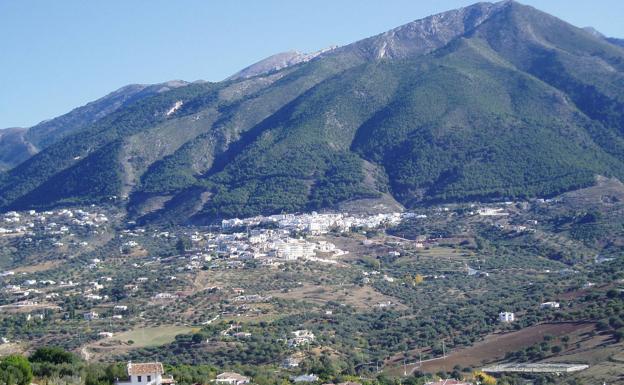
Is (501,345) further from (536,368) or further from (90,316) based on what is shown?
(90,316)

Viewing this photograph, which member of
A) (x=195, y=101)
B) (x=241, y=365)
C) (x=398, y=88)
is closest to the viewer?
(x=241, y=365)

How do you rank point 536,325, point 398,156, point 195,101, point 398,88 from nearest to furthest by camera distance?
point 536,325 → point 398,156 → point 398,88 → point 195,101

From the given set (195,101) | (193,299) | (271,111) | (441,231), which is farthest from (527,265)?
(195,101)

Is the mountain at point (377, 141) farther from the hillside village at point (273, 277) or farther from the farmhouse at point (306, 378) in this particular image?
the farmhouse at point (306, 378)

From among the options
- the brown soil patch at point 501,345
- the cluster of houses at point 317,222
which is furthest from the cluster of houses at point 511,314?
the cluster of houses at point 317,222

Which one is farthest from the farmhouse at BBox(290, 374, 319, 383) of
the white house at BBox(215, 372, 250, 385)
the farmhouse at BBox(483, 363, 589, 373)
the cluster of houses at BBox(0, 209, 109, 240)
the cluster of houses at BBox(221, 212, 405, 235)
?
the cluster of houses at BBox(0, 209, 109, 240)

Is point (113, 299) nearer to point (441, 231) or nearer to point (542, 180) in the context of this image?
point (441, 231)

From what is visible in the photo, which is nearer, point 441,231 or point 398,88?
point 441,231
